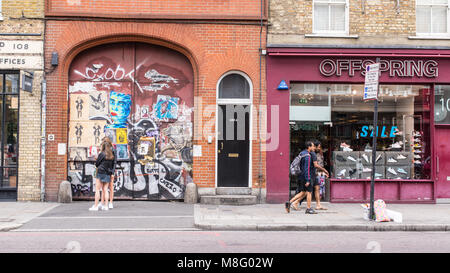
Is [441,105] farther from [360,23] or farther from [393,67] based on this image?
[360,23]

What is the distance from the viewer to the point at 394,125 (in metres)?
14.1

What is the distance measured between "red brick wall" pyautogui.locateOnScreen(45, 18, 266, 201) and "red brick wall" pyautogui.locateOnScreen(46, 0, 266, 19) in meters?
0.29

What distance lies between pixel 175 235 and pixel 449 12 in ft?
35.7

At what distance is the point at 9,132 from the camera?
43.9 feet

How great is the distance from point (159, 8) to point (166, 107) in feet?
9.49

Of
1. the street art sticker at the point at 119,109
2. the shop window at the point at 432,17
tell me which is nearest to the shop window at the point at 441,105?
the shop window at the point at 432,17

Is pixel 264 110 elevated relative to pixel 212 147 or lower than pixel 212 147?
elevated

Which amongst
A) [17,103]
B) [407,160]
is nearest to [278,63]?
[407,160]

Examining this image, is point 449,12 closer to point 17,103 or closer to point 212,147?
point 212,147

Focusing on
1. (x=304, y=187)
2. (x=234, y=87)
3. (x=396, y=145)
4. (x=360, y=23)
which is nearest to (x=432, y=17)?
(x=360, y=23)

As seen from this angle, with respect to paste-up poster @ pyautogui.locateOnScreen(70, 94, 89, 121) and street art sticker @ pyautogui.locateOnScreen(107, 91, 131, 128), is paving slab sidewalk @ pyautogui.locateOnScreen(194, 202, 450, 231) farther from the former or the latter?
paste-up poster @ pyautogui.locateOnScreen(70, 94, 89, 121)

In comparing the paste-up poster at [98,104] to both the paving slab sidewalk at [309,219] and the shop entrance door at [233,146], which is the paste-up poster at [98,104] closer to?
the shop entrance door at [233,146]

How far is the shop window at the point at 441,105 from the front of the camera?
1399cm

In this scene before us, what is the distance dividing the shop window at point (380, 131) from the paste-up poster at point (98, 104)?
221 inches
